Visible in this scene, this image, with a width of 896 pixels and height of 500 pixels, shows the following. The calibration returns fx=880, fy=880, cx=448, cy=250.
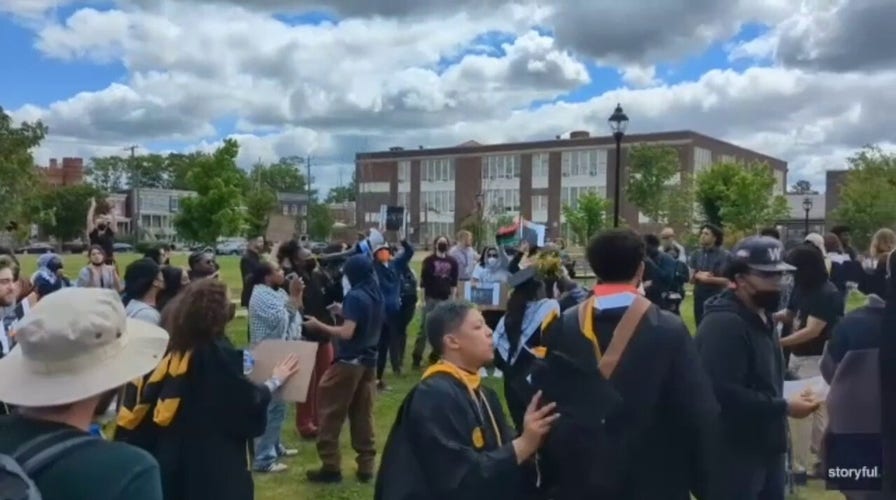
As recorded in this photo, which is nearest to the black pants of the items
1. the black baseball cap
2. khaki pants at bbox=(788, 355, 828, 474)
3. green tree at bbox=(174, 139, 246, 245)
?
the black baseball cap

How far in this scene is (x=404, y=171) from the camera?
324ft

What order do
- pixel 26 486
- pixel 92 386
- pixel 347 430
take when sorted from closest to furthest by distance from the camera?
pixel 26 486 < pixel 92 386 < pixel 347 430

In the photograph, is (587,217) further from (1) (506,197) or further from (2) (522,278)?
(2) (522,278)

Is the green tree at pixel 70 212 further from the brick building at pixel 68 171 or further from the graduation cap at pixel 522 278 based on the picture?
the graduation cap at pixel 522 278

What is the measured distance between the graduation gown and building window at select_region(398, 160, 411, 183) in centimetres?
9511

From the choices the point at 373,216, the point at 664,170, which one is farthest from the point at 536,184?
the point at 664,170

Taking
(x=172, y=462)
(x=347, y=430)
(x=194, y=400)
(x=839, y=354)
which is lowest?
(x=347, y=430)

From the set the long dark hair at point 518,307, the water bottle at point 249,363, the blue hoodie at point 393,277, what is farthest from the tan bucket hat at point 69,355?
the blue hoodie at point 393,277

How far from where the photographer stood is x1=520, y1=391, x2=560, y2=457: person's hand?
3.23m

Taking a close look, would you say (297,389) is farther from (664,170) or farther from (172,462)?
(664,170)

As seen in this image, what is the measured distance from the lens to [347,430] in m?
9.28

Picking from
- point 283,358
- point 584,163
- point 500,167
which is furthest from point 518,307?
point 500,167

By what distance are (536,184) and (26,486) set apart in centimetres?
8665

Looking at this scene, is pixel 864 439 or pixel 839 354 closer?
Result: pixel 864 439
